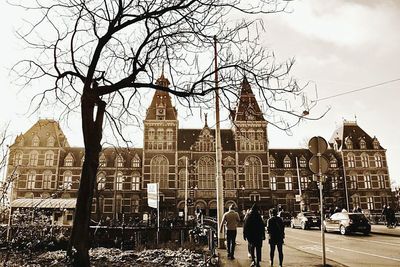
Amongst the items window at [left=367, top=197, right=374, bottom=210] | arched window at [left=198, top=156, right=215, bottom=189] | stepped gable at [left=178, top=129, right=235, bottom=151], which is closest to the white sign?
arched window at [left=198, top=156, right=215, bottom=189]

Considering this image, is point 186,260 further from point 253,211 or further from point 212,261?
point 253,211

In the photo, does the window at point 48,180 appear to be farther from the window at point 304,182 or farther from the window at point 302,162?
the window at point 302,162

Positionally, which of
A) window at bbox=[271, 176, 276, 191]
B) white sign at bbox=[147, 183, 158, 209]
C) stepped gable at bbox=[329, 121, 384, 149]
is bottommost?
white sign at bbox=[147, 183, 158, 209]

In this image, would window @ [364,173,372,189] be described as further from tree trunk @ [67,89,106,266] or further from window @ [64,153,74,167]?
tree trunk @ [67,89,106,266]

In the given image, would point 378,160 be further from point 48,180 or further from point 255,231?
point 255,231

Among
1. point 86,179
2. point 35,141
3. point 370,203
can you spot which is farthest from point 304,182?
point 86,179

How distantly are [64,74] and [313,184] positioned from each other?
5629cm

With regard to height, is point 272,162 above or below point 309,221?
above

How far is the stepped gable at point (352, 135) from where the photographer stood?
63.4m

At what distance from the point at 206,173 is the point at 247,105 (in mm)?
48556

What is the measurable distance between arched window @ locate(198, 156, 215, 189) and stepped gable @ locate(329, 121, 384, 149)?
2424 centimetres

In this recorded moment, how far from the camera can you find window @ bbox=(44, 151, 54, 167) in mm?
58938

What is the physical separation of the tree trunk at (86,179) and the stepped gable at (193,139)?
4934 centimetres

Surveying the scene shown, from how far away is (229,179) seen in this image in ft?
187
